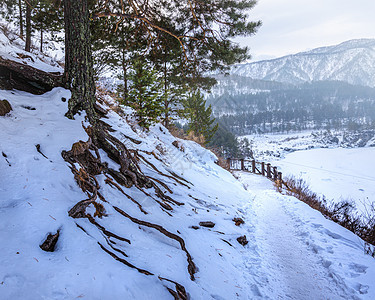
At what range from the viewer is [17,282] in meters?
1.25

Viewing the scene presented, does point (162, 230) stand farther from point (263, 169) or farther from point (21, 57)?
point (263, 169)

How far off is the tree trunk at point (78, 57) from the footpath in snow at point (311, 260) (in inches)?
157

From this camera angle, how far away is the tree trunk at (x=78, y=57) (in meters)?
3.25

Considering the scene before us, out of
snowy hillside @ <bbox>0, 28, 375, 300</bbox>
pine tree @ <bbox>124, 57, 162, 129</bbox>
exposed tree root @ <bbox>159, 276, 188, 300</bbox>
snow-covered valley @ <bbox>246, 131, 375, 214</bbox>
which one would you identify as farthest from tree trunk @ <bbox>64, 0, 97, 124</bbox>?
snow-covered valley @ <bbox>246, 131, 375, 214</bbox>

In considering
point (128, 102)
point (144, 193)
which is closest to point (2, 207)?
point (144, 193)

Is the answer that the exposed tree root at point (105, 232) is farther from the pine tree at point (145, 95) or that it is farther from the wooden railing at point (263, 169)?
the wooden railing at point (263, 169)

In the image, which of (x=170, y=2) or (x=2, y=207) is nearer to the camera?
(x=2, y=207)

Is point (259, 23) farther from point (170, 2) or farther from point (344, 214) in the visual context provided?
point (344, 214)

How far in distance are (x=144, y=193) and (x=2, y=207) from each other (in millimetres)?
2000

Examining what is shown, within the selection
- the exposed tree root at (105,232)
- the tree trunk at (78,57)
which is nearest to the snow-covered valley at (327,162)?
the exposed tree root at (105,232)

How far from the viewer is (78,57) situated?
333 cm

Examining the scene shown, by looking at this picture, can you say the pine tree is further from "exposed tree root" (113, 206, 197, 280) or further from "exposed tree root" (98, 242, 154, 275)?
"exposed tree root" (98, 242, 154, 275)

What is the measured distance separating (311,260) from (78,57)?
5.35 m

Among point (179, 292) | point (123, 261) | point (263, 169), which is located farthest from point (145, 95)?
point (263, 169)
